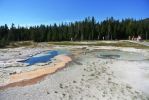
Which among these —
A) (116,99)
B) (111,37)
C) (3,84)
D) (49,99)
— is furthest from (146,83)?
(111,37)

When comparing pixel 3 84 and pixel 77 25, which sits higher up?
pixel 77 25

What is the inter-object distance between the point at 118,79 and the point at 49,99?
8.05 meters

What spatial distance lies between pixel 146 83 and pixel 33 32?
377 ft

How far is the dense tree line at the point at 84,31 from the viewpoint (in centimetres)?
11944

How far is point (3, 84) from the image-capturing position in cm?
2125

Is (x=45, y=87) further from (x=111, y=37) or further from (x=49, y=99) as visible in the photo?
(x=111, y=37)

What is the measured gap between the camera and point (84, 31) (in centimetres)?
12556

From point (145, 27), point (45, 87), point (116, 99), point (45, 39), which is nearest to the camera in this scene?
point (116, 99)

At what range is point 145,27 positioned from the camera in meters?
119

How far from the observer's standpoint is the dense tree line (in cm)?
11944

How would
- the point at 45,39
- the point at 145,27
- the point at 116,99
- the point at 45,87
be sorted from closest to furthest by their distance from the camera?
1. the point at 116,99
2. the point at 45,87
3. the point at 145,27
4. the point at 45,39

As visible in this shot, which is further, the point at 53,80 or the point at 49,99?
the point at 53,80

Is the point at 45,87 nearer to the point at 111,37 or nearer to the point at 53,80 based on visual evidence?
the point at 53,80

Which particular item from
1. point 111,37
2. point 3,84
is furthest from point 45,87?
point 111,37
